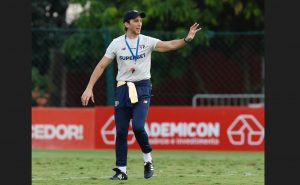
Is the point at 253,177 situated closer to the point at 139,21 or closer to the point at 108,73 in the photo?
the point at 139,21

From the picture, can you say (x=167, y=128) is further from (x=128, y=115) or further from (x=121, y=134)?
(x=121, y=134)

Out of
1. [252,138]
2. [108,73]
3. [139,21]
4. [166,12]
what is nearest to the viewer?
[139,21]

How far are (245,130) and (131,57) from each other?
8.49 metres

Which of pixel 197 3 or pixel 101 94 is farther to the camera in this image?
pixel 197 3

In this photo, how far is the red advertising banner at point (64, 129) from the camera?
23.7m

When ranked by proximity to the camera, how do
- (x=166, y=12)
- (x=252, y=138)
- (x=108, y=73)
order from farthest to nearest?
(x=166, y=12) → (x=108, y=73) → (x=252, y=138)

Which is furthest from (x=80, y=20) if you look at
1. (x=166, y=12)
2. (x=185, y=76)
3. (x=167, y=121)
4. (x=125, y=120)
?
(x=125, y=120)

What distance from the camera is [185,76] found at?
25.5 metres

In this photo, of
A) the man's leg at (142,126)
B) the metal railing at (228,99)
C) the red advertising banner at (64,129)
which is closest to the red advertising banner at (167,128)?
the red advertising banner at (64,129)

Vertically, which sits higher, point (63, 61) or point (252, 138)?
point (63, 61)

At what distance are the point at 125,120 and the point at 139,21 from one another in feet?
4.77

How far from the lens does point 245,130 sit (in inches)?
909

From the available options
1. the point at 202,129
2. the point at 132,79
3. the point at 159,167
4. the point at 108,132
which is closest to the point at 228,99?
the point at 202,129

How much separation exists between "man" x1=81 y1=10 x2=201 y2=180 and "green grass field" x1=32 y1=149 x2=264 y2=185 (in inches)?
19.1
